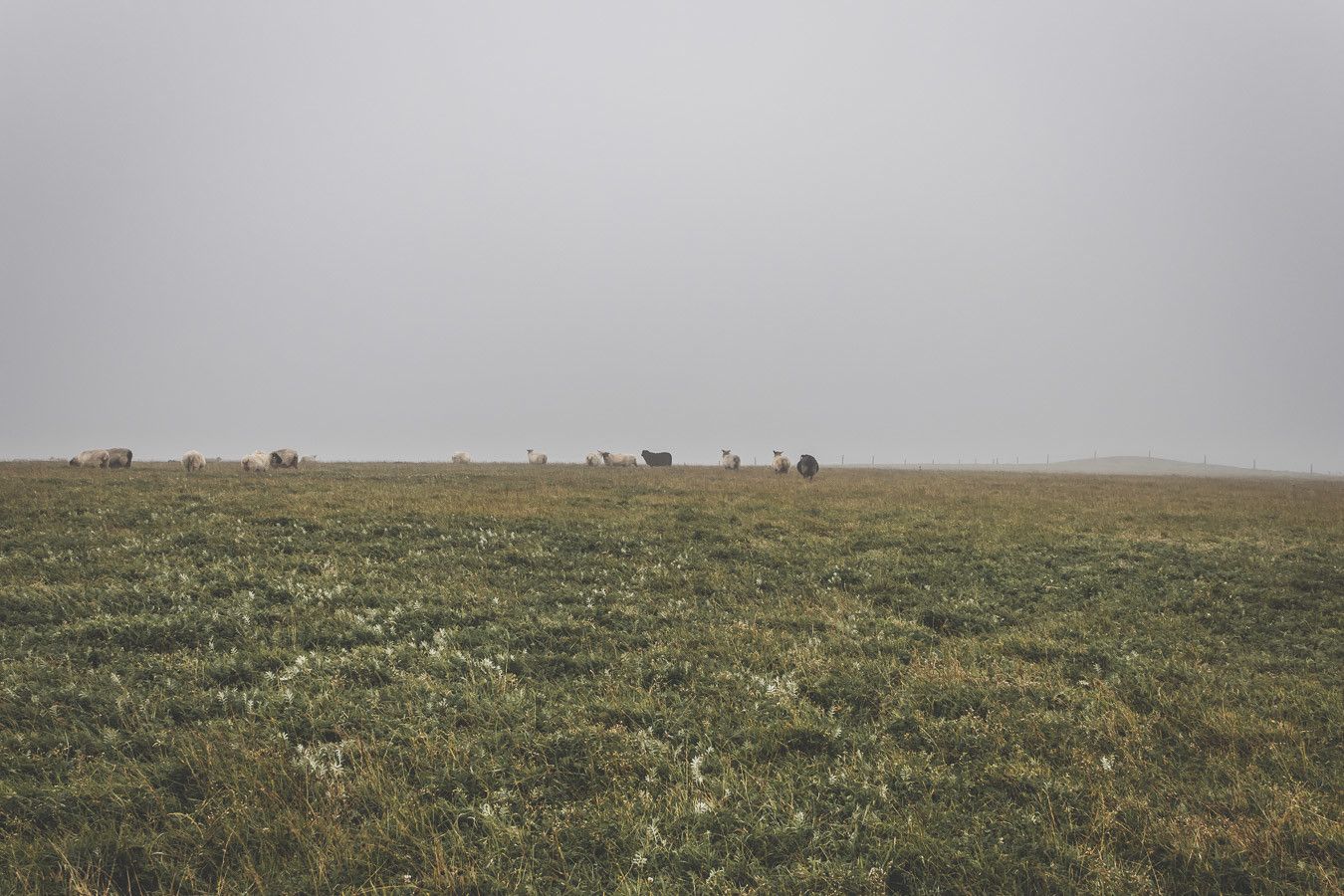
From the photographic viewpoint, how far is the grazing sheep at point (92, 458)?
3241 cm

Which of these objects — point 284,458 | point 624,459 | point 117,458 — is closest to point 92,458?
point 117,458

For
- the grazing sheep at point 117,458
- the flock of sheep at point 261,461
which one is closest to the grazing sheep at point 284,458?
the flock of sheep at point 261,461

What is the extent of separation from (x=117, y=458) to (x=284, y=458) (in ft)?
26.0

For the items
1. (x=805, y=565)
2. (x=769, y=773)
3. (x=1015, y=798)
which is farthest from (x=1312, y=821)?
(x=805, y=565)

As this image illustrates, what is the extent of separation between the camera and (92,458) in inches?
1282

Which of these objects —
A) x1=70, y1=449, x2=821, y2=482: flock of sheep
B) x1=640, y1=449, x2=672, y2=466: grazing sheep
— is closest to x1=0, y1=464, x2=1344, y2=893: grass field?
x1=70, y1=449, x2=821, y2=482: flock of sheep

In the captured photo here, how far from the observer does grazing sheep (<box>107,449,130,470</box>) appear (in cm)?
3344

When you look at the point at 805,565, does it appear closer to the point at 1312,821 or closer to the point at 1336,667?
the point at 1336,667

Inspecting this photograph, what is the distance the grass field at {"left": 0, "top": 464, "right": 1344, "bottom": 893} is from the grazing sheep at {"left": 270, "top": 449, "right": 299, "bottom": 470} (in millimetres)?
24416

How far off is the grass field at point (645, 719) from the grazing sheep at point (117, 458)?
24.3 metres

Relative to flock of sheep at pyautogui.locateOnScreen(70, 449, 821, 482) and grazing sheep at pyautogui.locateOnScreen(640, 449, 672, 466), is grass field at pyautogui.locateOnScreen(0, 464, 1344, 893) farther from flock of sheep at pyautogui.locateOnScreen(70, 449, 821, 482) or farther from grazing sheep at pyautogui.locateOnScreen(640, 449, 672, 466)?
grazing sheep at pyautogui.locateOnScreen(640, 449, 672, 466)

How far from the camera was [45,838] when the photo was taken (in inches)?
191

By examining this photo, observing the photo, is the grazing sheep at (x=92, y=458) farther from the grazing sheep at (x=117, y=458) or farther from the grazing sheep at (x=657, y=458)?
the grazing sheep at (x=657, y=458)

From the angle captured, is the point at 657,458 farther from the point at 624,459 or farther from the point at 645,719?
the point at 645,719
